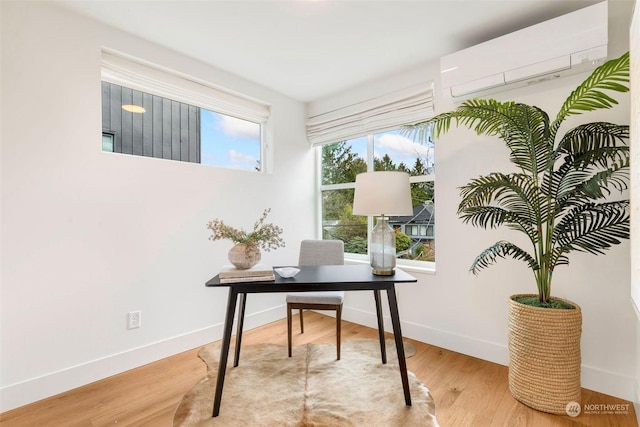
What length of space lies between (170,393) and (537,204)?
2.51 metres

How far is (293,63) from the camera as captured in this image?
2.60 meters

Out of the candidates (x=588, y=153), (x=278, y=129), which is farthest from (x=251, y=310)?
(x=588, y=153)

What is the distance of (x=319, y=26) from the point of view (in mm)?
2090

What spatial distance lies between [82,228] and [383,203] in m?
1.98

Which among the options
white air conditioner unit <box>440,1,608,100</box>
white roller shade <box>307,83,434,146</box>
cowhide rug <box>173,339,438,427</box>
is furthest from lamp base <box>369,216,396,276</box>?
white roller shade <box>307,83,434,146</box>

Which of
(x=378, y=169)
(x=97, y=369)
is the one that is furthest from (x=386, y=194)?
(x=97, y=369)

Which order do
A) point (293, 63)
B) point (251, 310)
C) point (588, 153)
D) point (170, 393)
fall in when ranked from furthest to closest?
point (251, 310) < point (293, 63) < point (170, 393) < point (588, 153)

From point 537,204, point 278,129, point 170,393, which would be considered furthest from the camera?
point 278,129

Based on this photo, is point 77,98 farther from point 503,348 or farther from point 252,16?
point 503,348

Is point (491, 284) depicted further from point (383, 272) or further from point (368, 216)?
point (368, 216)

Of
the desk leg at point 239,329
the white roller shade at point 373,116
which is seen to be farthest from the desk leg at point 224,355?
the white roller shade at point 373,116

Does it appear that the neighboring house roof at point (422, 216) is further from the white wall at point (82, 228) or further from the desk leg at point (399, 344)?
the white wall at point (82, 228)

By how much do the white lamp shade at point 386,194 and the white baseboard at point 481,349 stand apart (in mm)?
1331

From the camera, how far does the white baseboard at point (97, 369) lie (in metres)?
1.76
